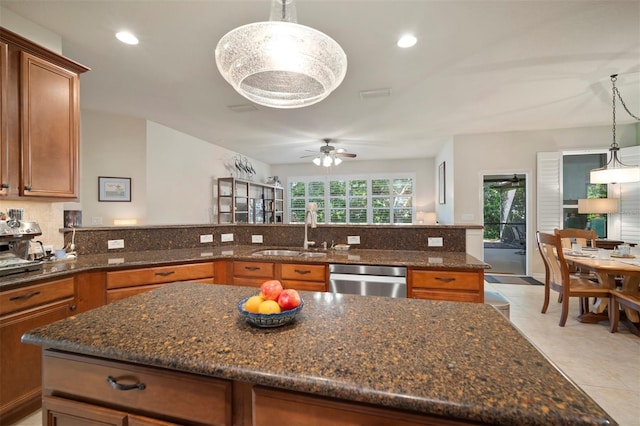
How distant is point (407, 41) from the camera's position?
7.37 feet

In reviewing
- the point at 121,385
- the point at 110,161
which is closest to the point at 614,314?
the point at 121,385

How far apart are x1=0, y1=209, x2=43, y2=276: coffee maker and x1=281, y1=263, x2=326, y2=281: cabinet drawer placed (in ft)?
5.63

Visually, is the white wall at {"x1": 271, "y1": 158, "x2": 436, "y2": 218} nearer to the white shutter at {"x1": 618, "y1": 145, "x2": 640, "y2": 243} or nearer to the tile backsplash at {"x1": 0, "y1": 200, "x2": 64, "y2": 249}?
the white shutter at {"x1": 618, "y1": 145, "x2": 640, "y2": 243}

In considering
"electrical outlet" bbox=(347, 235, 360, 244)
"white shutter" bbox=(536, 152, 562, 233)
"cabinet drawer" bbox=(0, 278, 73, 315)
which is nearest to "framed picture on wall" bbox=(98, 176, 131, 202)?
"cabinet drawer" bbox=(0, 278, 73, 315)

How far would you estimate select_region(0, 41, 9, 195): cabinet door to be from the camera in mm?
1743

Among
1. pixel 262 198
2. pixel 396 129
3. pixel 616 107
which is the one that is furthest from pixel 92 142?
pixel 616 107

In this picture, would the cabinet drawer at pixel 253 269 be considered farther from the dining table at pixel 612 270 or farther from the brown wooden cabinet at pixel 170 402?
the dining table at pixel 612 270

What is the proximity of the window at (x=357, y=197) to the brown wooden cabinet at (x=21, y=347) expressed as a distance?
666cm

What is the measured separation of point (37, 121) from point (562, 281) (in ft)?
16.4

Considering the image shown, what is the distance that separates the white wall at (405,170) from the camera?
7293mm

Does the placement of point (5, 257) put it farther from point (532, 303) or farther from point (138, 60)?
point (532, 303)

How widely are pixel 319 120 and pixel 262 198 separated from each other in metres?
3.48

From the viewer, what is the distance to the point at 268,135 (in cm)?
504

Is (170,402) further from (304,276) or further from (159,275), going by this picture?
(159,275)
